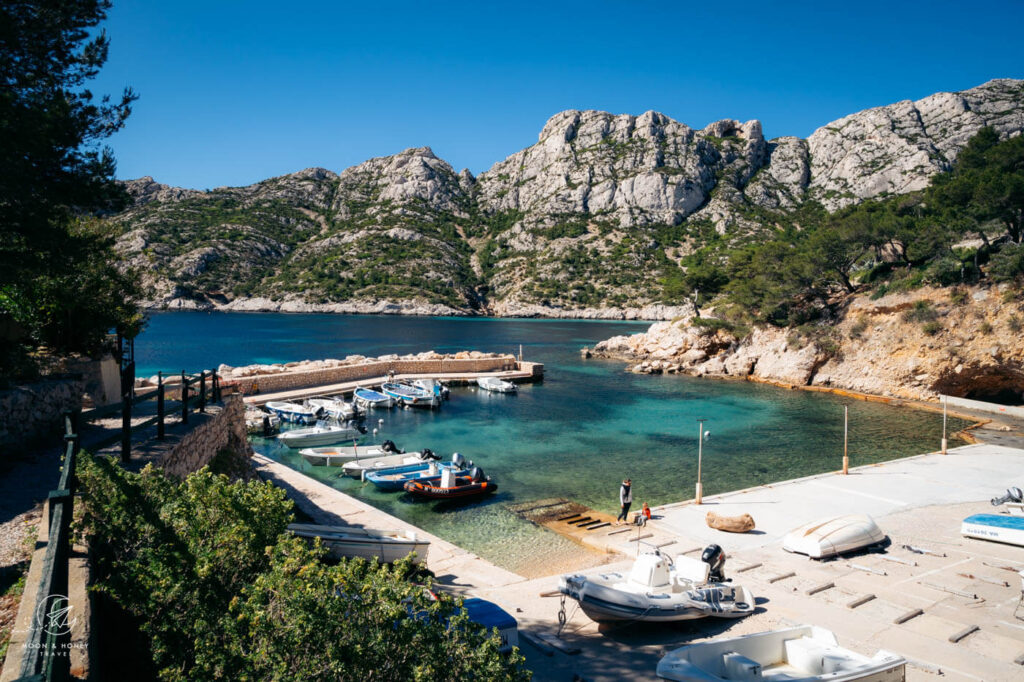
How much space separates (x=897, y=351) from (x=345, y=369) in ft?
126

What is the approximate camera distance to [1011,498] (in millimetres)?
15859

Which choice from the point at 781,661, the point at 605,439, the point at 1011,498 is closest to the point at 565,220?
the point at 605,439

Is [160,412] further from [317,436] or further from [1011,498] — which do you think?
[1011,498]

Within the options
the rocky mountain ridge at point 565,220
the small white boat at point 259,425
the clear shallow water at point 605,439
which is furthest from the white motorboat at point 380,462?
the rocky mountain ridge at point 565,220

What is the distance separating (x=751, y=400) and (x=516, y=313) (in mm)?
95196

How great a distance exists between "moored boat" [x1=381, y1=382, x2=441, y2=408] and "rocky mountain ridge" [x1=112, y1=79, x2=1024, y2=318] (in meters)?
86.0

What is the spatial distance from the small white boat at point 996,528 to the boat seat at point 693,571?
8.37 m

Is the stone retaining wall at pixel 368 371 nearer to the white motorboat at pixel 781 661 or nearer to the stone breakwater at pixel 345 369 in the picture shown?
the stone breakwater at pixel 345 369

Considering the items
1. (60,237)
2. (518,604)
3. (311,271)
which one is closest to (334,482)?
(518,604)

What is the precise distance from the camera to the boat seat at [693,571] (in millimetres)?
10391

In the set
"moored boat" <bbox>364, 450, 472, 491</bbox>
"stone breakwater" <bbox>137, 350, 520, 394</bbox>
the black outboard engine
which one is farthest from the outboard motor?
"stone breakwater" <bbox>137, 350, 520, 394</bbox>

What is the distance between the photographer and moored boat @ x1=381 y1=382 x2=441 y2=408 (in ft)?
109

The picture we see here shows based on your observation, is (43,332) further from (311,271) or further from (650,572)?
(311,271)

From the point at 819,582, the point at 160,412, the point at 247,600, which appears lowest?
the point at 819,582
